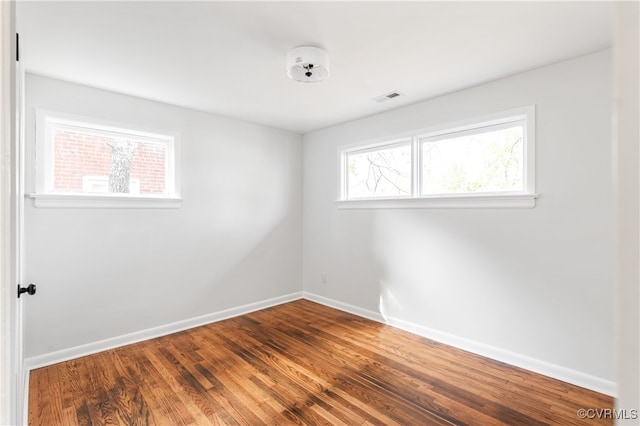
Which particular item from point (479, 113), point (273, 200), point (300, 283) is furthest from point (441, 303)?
point (273, 200)

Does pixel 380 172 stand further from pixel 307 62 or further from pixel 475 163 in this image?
pixel 307 62

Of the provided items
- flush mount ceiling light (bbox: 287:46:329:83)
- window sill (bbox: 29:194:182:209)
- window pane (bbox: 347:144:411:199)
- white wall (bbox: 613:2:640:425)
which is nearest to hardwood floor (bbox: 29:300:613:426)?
window sill (bbox: 29:194:182:209)

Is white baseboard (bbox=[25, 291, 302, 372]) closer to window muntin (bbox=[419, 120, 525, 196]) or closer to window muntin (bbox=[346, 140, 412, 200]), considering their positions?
window muntin (bbox=[346, 140, 412, 200])

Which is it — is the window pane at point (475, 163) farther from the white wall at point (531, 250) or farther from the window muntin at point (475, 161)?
A: the white wall at point (531, 250)

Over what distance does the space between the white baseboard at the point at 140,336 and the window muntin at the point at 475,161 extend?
2.59m

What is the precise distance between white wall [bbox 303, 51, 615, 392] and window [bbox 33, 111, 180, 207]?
244 centimetres

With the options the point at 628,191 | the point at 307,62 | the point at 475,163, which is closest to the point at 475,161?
the point at 475,163

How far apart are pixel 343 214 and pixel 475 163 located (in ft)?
5.61

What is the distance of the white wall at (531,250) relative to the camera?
228 centimetres

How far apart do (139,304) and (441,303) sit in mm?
3087

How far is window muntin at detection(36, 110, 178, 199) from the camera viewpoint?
270cm

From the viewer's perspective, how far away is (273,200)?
4.33 meters

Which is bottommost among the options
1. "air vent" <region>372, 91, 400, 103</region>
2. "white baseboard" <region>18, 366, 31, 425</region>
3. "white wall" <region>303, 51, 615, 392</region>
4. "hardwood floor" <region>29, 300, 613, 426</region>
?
"hardwood floor" <region>29, 300, 613, 426</region>

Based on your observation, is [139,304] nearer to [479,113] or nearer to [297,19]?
[297,19]
